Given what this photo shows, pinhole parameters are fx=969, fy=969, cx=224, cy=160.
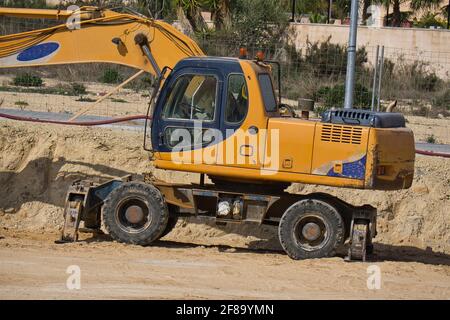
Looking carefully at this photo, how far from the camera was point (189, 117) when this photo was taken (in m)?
13.5

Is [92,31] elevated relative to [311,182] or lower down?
elevated

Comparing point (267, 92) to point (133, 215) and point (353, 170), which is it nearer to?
point (353, 170)

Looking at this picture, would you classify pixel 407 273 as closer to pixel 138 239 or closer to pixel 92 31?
pixel 138 239

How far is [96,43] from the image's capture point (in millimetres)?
14305

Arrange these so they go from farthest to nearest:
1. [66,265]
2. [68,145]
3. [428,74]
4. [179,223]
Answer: [428,74] < [68,145] < [179,223] < [66,265]

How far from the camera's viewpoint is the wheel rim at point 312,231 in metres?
13.5

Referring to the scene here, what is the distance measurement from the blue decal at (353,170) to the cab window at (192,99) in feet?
6.27

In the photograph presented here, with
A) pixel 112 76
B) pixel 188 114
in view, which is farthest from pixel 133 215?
pixel 112 76

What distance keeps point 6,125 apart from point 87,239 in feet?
13.9

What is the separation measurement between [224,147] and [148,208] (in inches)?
58.6

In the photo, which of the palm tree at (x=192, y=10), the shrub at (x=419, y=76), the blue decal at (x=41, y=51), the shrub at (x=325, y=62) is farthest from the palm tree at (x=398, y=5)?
the blue decal at (x=41, y=51)

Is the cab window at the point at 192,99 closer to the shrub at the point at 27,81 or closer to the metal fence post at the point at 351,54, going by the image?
the metal fence post at the point at 351,54

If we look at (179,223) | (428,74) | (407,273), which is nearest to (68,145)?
(179,223)

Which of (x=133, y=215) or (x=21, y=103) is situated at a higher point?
(x=21, y=103)
